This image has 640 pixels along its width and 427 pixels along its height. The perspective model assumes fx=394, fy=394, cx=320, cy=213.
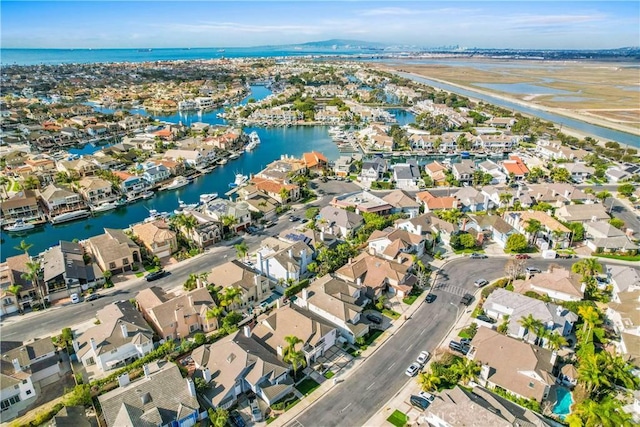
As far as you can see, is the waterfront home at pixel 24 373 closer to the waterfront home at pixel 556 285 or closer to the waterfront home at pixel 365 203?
the waterfront home at pixel 365 203

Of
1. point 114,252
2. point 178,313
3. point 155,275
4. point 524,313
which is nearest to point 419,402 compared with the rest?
point 524,313

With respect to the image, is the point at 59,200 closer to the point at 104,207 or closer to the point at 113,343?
the point at 104,207

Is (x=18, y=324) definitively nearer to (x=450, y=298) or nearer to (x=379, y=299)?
(x=379, y=299)

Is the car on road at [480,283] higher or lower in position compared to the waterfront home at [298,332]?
lower

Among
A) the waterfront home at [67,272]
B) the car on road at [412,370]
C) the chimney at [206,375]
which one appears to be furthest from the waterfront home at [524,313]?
the waterfront home at [67,272]

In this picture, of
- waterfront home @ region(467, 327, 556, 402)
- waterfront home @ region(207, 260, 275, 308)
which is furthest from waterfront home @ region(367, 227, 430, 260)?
waterfront home @ region(467, 327, 556, 402)

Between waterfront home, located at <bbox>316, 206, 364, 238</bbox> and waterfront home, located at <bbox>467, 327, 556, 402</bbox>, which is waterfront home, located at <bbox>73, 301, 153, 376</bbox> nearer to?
waterfront home, located at <bbox>467, 327, 556, 402</bbox>
